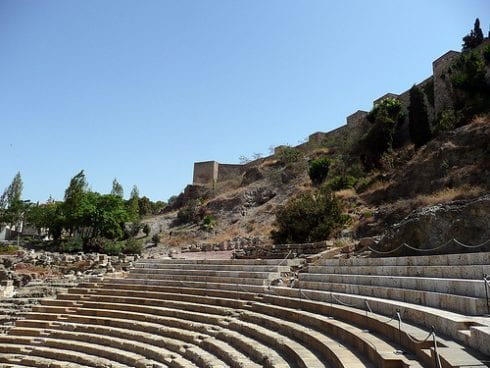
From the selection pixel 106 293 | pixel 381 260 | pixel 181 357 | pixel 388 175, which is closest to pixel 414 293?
pixel 381 260

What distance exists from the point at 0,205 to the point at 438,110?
40.9m

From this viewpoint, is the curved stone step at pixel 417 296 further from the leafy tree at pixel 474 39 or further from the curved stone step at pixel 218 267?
the leafy tree at pixel 474 39

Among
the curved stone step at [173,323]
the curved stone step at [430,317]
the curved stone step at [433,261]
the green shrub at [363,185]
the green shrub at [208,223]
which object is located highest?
the green shrub at [363,185]

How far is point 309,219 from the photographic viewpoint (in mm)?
16438

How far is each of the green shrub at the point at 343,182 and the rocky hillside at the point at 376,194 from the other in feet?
1.60

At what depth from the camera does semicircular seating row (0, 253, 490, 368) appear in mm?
4746

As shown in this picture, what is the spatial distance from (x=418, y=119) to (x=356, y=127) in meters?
9.82

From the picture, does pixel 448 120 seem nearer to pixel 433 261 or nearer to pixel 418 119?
pixel 418 119

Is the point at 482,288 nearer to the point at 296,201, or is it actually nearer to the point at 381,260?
the point at 381,260

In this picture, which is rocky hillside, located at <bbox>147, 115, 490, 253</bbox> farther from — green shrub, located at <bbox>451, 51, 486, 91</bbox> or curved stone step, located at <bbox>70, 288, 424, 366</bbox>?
curved stone step, located at <bbox>70, 288, 424, 366</bbox>

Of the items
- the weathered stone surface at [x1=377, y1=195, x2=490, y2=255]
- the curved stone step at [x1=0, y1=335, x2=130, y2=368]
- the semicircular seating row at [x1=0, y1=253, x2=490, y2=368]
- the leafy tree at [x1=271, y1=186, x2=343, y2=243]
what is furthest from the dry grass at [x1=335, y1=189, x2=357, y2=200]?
the curved stone step at [x1=0, y1=335, x2=130, y2=368]

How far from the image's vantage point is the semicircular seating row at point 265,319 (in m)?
4.75

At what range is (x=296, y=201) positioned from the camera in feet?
57.6

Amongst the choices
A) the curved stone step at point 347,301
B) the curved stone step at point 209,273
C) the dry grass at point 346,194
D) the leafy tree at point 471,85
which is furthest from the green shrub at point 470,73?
the curved stone step at point 347,301
